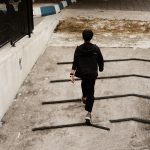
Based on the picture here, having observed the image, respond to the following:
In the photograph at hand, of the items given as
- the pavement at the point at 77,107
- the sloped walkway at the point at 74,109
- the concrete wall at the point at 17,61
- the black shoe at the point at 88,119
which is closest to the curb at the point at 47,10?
the concrete wall at the point at 17,61

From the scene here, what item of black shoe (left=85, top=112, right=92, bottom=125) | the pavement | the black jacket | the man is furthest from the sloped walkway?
the black jacket

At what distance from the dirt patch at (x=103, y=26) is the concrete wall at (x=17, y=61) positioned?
162cm

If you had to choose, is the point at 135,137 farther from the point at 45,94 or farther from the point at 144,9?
the point at 144,9

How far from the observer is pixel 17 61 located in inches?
347

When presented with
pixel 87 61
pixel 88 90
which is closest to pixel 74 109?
pixel 88 90

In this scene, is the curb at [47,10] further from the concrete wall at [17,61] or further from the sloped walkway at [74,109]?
the sloped walkway at [74,109]

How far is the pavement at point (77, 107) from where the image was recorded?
280 inches

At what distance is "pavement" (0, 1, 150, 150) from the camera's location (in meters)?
7.10

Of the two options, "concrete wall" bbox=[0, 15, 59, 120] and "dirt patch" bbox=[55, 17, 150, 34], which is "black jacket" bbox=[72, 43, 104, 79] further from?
"dirt patch" bbox=[55, 17, 150, 34]

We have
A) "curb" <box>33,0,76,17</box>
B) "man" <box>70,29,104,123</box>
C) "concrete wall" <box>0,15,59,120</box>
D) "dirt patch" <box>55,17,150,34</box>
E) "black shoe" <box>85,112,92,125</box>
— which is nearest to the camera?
"man" <box>70,29,104,123</box>

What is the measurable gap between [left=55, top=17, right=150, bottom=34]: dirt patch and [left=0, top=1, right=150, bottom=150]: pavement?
140cm

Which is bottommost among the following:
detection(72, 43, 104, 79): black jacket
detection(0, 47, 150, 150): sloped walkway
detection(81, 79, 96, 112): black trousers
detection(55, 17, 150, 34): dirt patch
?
detection(0, 47, 150, 150): sloped walkway

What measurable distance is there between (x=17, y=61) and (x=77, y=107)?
179 cm

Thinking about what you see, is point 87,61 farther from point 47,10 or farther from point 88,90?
point 47,10
